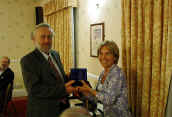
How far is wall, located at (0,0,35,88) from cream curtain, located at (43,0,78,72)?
1.67 meters

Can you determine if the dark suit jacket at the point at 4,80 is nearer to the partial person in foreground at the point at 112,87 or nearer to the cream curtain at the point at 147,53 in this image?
the partial person in foreground at the point at 112,87

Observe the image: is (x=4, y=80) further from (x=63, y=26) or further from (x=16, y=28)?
(x=16, y=28)

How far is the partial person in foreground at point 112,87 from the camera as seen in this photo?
1556 millimetres

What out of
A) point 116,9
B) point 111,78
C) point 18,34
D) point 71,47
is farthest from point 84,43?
point 18,34

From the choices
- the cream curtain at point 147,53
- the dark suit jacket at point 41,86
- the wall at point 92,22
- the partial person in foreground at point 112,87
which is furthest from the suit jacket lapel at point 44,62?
the wall at point 92,22

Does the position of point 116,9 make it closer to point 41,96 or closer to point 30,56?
point 30,56

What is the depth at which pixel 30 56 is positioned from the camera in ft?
5.51

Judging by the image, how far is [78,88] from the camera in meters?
1.82

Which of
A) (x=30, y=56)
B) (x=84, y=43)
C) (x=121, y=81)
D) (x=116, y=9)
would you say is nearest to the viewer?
(x=121, y=81)

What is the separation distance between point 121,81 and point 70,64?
1.95 meters

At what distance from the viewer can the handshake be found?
5.85 feet

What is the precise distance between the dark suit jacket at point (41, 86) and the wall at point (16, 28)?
408cm

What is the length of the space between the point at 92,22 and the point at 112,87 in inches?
60.7

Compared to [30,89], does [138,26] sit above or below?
above
